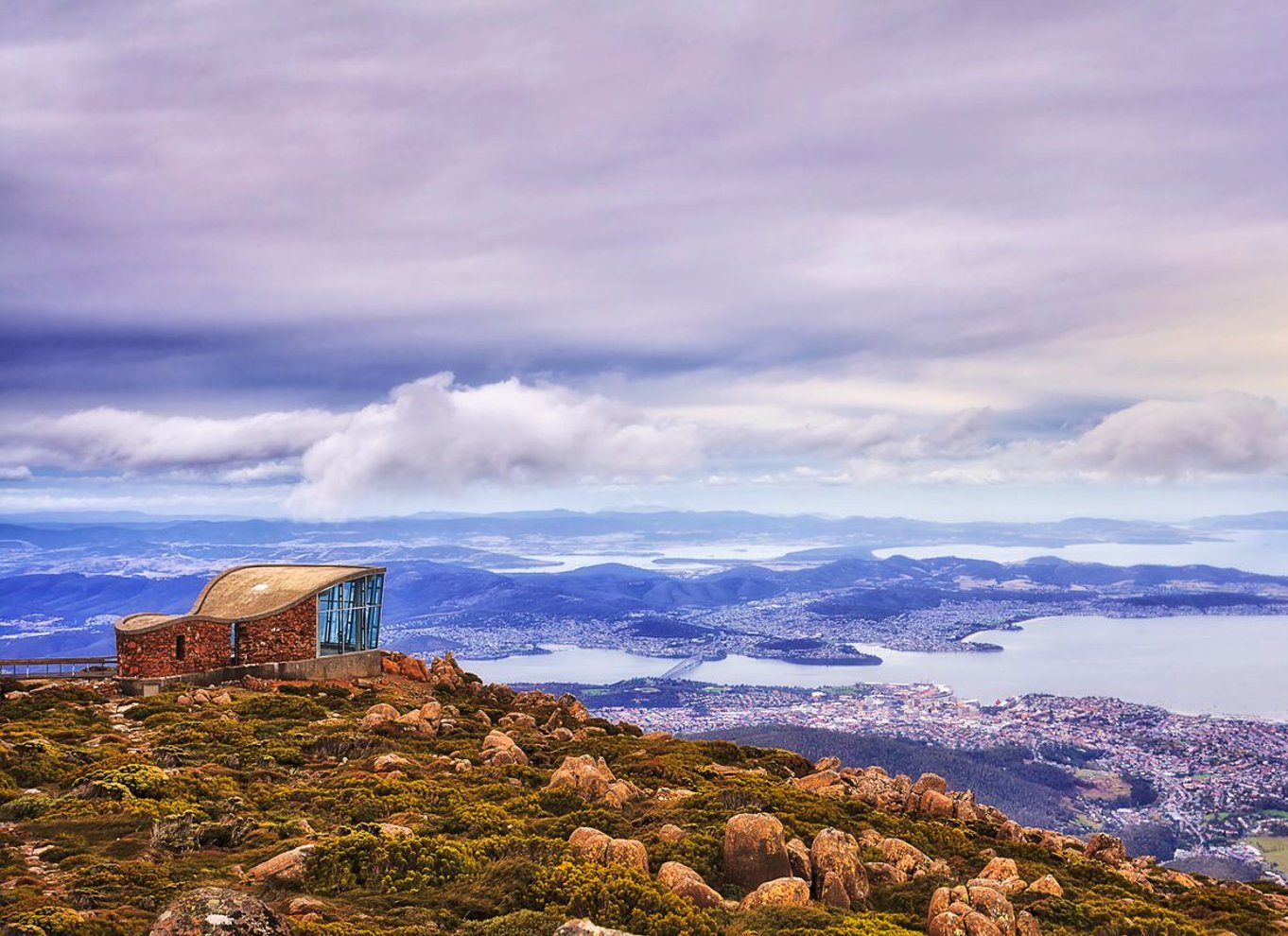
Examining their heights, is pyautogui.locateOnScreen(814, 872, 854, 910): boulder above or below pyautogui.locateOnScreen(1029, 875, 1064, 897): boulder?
above

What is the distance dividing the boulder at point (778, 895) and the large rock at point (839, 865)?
3.62 feet

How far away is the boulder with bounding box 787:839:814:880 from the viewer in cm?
1666

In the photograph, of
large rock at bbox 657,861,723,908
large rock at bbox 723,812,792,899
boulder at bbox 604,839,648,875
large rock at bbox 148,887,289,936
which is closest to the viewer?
large rock at bbox 148,887,289,936

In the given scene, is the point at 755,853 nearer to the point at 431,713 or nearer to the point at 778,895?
the point at 778,895

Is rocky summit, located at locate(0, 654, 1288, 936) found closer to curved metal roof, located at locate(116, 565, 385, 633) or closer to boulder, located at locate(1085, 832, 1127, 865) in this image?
boulder, located at locate(1085, 832, 1127, 865)

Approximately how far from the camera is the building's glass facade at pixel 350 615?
42.8 meters

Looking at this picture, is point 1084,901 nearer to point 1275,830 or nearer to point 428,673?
point 428,673

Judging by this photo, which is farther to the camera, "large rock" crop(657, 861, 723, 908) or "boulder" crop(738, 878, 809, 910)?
"boulder" crop(738, 878, 809, 910)

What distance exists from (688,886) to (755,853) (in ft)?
7.27

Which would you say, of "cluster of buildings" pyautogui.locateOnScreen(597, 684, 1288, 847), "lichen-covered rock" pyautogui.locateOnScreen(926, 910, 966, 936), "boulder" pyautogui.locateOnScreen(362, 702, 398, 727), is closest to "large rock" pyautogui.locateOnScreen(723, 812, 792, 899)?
"lichen-covered rock" pyautogui.locateOnScreen(926, 910, 966, 936)

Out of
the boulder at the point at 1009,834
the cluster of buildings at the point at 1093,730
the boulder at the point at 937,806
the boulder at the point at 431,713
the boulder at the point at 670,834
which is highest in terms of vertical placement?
the boulder at the point at 670,834

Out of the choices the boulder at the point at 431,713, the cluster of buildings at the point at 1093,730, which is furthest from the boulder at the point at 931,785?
the cluster of buildings at the point at 1093,730

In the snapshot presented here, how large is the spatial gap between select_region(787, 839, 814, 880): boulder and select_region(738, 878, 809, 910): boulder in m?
1.09

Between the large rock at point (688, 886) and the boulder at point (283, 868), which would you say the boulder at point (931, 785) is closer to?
the large rock at point (688, 886)
